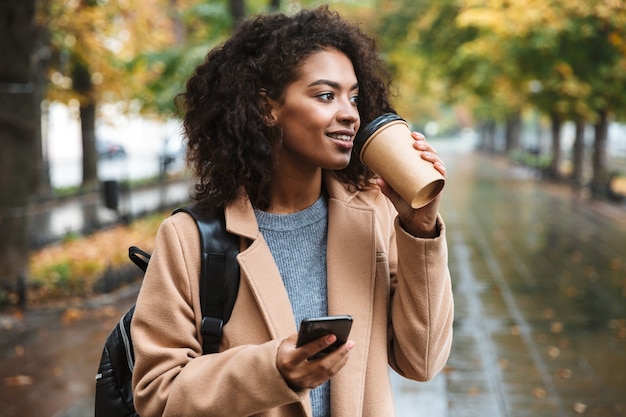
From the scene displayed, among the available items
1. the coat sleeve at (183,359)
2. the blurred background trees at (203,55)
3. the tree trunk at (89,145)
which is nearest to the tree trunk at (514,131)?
the blurred background trees at (203,55)

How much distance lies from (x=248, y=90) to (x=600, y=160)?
20.8 meters

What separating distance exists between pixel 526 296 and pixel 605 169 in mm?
13241

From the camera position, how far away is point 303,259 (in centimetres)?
199

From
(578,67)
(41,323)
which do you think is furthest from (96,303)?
(578,67)

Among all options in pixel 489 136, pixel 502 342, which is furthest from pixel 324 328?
pixel 489 136

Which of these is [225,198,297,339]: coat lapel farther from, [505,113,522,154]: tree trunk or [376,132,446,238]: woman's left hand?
[505,113,522,154]: tree trunk

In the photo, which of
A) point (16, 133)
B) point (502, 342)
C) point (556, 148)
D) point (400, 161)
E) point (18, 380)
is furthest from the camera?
point (556, 148)

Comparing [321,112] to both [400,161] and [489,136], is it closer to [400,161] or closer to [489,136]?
[400,161]

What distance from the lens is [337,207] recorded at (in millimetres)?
2033

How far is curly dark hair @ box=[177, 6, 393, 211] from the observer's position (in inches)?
75.9

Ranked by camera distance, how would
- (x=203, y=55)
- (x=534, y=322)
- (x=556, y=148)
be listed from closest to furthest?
(x=534, y=322) → (x=203, y=55) → (x=556, y=148)

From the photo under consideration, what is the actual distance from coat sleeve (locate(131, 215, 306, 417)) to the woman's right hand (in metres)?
0.02

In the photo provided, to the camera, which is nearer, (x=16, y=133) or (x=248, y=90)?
(x=248, y=90)

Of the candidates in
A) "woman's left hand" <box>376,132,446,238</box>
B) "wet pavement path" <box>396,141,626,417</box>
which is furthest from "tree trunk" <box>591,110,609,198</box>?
"woman's left hand" <box>376,132,446,238</box>
